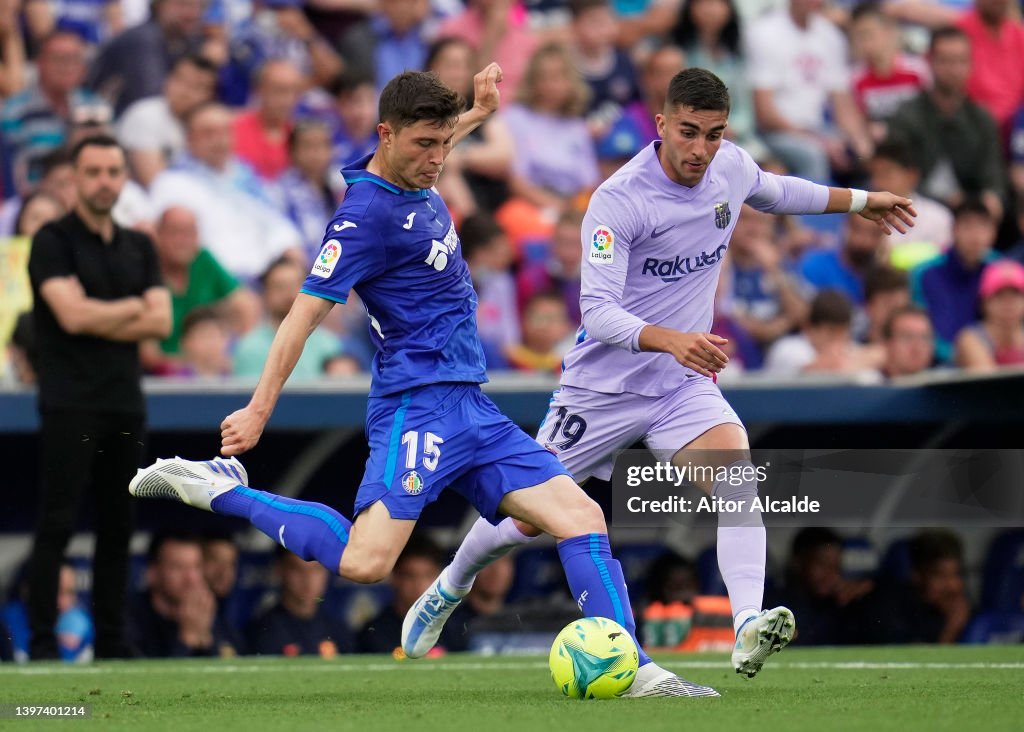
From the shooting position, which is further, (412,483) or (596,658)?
(412,483)

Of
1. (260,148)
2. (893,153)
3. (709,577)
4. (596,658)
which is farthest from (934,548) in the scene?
(596,658)

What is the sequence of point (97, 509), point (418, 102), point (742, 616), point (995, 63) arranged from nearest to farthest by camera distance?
point (418, 102)
point (742, 616)
point (97, 509)
point (995, 63)

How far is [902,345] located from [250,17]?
5.55 meters

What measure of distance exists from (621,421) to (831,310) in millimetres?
4584

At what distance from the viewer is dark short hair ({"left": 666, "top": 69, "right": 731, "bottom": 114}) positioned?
6871 millimetres

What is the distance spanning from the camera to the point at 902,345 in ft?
37.6

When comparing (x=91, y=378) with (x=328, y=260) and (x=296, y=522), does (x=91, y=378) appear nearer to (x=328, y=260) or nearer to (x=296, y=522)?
(x=296, y=522)

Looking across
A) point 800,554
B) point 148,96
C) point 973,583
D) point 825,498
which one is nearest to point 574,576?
point 825,498

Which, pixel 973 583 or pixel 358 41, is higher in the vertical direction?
pixel 358 41

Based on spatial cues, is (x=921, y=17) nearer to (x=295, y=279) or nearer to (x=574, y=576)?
(x=295, y=279)

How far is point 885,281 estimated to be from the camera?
493 inches

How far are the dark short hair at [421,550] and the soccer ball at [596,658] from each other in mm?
4594

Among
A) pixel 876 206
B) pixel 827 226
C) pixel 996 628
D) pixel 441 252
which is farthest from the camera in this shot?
pixel 827 226

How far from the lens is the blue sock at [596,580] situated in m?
6.38
